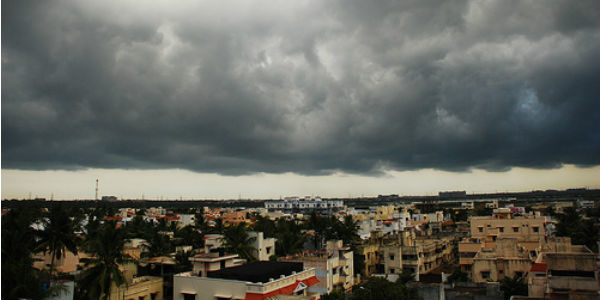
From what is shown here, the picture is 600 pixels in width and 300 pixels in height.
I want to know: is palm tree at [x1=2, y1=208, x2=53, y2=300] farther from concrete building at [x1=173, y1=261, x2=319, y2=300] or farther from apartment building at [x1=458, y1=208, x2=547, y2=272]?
apartment building at [x1=458, y1=208, x2=547, y2=272]

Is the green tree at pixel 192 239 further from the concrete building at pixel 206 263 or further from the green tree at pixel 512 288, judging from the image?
the green tree at pixel 512 288

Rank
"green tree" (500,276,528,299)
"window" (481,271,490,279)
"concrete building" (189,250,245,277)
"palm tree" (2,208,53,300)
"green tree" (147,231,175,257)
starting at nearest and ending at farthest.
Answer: "palm tree" (2,208,53,300) → "green tree" (500,276,528,299) → "concrete building" (189,250,245,277) → "window" (481,271,490,279) → "green tree" (147,231,175,257)

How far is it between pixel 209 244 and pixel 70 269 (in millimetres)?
17173

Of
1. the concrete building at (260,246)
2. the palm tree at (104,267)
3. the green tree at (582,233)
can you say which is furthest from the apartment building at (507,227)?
the palm tree at (104,267)

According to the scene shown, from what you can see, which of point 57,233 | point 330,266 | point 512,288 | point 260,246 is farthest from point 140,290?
point 512,288

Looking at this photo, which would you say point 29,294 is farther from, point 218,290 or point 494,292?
point 494,292

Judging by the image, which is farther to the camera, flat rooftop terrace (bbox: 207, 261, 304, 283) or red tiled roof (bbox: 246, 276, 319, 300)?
flat rooftop terrace (bbox: 207, 261, 304, 283)

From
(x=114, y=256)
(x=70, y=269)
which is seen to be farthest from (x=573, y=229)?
(x=70, y=269)

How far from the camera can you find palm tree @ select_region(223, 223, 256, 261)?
51.2 m

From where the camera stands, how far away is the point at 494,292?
112ft

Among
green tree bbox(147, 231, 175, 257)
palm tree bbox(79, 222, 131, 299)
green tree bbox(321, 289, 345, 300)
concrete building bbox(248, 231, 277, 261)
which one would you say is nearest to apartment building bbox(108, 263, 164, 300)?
palm tree bbox(79, 222, 131, 299)

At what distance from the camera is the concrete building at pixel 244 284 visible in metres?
30.8

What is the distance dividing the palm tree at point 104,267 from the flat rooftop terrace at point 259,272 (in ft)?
24.5

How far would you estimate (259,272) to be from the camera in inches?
1325
